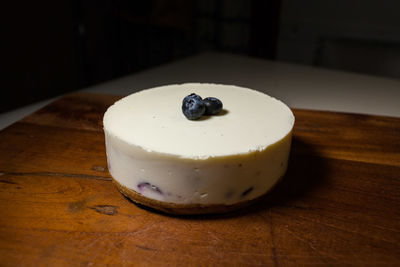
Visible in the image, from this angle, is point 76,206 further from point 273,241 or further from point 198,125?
point 273,241

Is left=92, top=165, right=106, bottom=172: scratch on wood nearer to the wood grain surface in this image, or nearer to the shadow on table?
the wood grain surface

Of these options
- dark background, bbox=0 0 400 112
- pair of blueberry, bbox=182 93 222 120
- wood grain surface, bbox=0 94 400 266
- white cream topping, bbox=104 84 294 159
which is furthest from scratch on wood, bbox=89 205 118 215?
dark background, bbox=0 0 400 112

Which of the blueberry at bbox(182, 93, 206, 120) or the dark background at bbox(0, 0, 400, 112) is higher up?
the blueberry at bbox(182, 93, 206, 120)

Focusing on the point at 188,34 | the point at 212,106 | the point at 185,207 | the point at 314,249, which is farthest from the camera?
A: the point at 188,34

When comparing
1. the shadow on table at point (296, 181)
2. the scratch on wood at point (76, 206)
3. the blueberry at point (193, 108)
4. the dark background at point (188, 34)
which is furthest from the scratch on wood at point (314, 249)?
the dark background at point (188, 34)

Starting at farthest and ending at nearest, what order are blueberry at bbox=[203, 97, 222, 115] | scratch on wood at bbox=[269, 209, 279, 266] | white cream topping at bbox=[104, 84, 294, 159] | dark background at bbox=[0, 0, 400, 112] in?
dark background at bbox=[0, 0, 400, 112] → blueberry at bbox=[203, 97, 222, 115] → white cream topping at bbox=[104, 84, 294, 159] → scratch on wood at bbox=[269, 209, 279, 266]

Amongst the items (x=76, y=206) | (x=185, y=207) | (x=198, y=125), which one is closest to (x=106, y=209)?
(x=76, y=206)

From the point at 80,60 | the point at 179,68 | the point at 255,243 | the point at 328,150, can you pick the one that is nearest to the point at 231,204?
the point at 255,243

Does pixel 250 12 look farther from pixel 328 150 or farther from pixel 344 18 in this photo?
pixel 328 150
